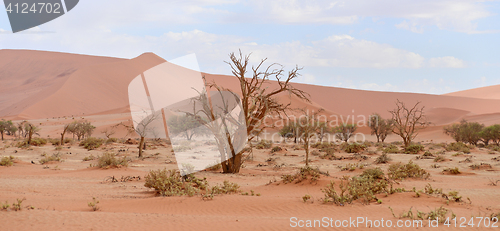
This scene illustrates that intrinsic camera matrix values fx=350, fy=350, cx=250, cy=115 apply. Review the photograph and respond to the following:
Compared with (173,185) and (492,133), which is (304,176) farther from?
(492,133)

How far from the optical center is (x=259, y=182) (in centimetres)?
1334

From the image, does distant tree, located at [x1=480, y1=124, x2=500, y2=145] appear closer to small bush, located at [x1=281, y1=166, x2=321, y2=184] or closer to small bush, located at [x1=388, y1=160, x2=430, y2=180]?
small bush, located at [x1=388, y1=160, x2=430, y2=180]

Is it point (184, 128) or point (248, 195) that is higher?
point (184, 128)

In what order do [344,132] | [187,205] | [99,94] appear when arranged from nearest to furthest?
[187,205]
[344,132]
[99,94]

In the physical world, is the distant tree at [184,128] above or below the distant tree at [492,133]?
above

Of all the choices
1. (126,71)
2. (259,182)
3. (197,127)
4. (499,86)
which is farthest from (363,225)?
(499,86)

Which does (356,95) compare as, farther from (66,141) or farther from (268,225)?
(268,225)

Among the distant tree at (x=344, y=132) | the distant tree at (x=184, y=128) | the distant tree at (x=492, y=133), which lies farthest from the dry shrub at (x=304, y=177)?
the distant tree at (x=492, y=133)

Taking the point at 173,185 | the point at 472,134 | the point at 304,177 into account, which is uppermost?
the point at 472,134

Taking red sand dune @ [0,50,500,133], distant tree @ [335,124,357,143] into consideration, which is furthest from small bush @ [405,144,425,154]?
red sand dune @ [0,50,500,133]

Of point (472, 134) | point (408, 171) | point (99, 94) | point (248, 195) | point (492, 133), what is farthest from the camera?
point (99, 94)

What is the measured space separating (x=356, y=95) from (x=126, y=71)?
72165 mm

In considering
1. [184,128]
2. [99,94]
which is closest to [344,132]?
[184,128]

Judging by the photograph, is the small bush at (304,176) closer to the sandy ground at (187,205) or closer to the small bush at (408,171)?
the sandy ground at (187,205)
